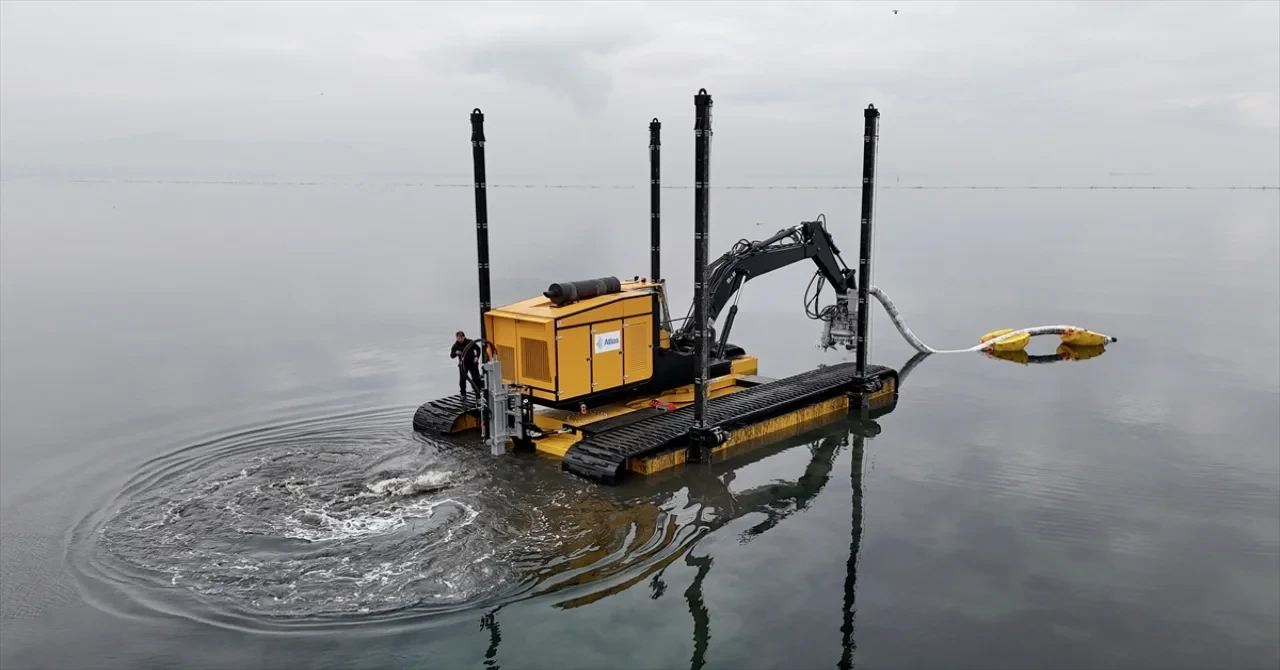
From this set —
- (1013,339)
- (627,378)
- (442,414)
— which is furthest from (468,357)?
(1013,339)

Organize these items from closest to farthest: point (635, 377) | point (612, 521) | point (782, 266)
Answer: point (612, 521) < point (635, 377) < point (782, 266)

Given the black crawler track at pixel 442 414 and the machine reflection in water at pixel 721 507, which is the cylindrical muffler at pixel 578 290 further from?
the machine reflection in water at pixel 721 507

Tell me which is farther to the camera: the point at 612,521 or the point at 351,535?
the point at 612,521

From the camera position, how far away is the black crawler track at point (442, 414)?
1399 centimetres

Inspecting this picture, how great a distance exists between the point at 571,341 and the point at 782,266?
5190 mm

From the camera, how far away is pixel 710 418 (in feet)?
44.7

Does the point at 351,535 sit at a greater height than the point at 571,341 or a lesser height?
lesser

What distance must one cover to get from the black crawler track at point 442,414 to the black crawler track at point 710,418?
2.29 meters

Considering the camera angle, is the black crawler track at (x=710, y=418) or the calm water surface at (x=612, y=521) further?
the black crawler track at (x=710, y=418)

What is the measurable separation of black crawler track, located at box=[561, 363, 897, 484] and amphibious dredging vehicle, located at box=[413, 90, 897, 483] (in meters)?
0.02

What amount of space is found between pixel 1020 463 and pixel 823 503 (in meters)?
3.66

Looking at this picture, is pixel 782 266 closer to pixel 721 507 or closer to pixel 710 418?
pixel 710 418

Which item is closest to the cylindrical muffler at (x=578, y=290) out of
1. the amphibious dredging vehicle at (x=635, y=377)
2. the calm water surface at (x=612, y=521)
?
the amphibious dredging vehicle at (x=635, y=377)

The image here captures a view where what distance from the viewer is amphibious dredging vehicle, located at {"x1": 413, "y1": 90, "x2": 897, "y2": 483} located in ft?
41.5
